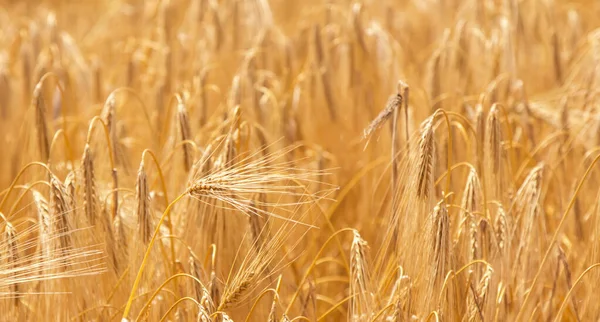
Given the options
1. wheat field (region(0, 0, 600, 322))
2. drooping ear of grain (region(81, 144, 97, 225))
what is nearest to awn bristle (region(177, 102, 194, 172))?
wheat field (region(0, 0, 600, 322))

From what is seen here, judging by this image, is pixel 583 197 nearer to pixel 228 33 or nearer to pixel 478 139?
pixel 478 139

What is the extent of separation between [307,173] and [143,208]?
0.26m

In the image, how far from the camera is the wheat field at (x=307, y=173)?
108 centimetres

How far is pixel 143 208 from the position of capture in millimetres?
1130

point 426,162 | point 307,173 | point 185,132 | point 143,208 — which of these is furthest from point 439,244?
point 185,132

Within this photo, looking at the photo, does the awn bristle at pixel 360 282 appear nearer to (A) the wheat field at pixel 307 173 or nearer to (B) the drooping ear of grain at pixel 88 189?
(A) the wheat field at pixel 307 173

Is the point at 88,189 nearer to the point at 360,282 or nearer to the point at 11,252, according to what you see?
the point at 11,252

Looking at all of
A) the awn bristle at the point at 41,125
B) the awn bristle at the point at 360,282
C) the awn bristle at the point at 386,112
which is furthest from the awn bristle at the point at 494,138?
the awn bristle at the point at 41,125

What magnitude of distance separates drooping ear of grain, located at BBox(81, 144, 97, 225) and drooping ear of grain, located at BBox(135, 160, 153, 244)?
80 mm

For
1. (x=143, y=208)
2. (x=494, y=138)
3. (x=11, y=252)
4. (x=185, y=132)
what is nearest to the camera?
(x=11, y=252)

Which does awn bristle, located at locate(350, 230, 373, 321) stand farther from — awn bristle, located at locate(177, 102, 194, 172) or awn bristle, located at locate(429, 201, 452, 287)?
awn bristle, located at locate(177, 102, 194, 172)

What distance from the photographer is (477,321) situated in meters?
1.06

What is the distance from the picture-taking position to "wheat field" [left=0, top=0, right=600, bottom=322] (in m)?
1.08

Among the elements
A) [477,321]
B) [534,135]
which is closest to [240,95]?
[534,135]
